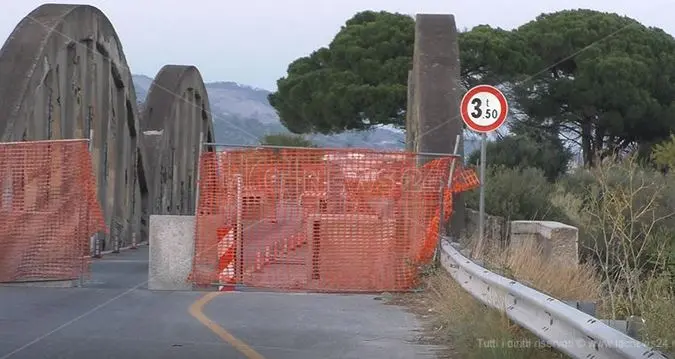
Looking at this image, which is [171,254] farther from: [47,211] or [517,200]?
[517,200]

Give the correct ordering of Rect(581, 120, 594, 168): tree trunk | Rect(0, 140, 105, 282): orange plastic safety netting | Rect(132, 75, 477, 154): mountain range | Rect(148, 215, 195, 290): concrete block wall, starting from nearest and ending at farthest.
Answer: Rect(148, 215, 195, 290): concrete block wall
Rect(0, 140, 105, 282): orange plastic safety netting
Rect(581, 120, 594, 168): tree trunk
Rect(132, 75, 477, 154): mountain range

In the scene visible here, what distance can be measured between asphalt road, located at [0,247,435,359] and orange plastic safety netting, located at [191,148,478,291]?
50 centimetres

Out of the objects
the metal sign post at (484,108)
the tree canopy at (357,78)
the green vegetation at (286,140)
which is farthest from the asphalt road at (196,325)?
the green vegetation at (286,140)

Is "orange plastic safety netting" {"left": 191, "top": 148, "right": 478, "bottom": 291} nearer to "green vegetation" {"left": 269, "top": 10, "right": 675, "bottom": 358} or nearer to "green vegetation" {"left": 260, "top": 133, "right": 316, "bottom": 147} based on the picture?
"green vegetation" {"left": 269, "top": 10, "right": 675, "bottom": 358}

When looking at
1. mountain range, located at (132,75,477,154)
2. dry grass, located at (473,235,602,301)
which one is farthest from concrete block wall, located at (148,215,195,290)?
mountain range, located at (132,75,477,154)

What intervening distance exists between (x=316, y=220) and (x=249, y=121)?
93708mm

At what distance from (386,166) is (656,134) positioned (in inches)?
1401

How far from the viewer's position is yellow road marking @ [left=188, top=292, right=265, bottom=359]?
10373 mm

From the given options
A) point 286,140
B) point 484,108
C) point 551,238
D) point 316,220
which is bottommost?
point 551,238

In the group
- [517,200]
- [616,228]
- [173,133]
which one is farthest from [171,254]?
[173,133]

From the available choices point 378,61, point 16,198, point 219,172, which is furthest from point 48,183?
point 378,61

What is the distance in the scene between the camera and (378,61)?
157ft

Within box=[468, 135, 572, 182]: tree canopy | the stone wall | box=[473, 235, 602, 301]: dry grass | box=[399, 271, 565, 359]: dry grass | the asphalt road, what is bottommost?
the asphalt road

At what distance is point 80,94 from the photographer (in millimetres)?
27922
